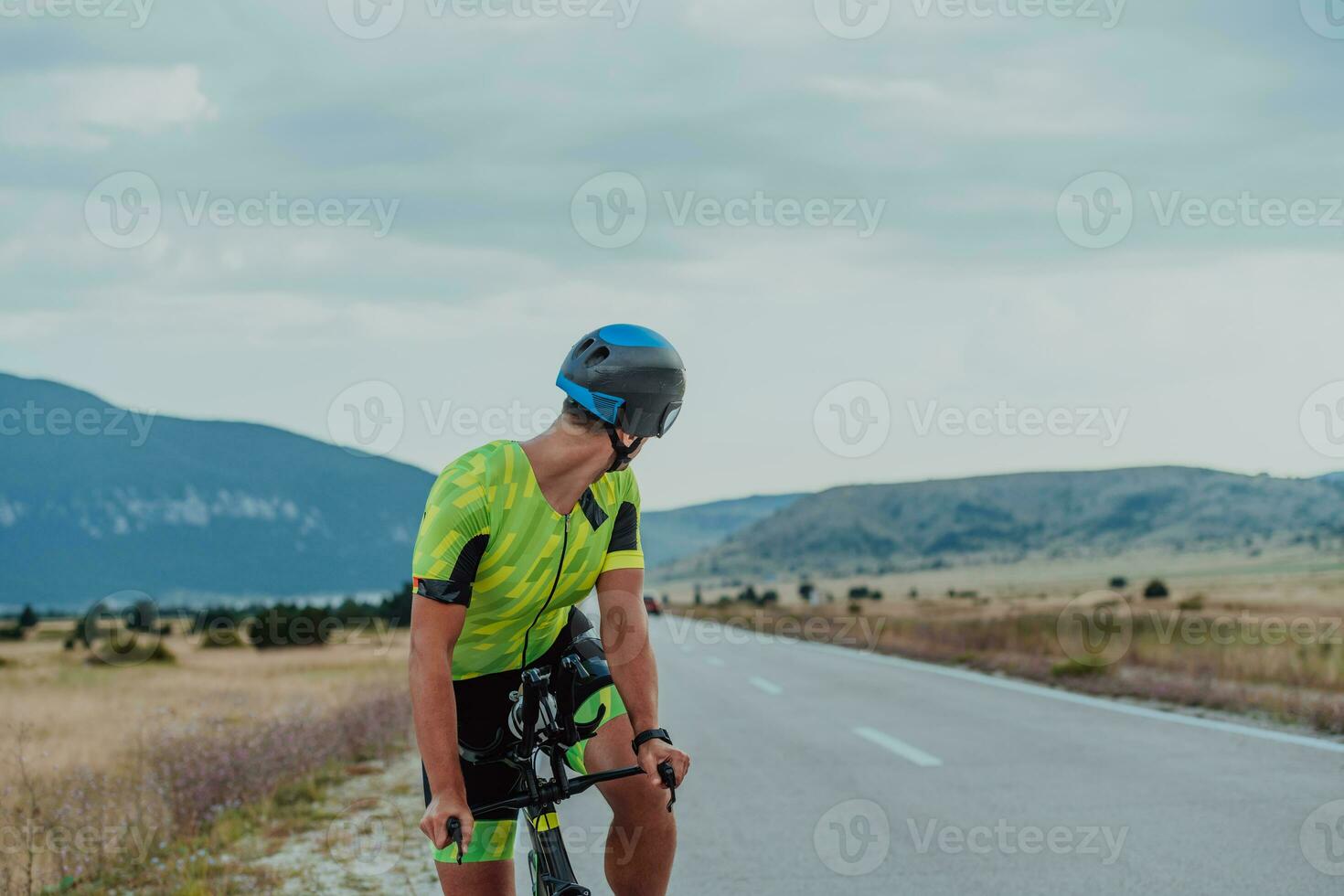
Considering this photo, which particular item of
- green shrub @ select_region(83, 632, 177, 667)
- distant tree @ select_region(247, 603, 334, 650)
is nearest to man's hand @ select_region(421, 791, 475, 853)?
green shrub @ select_region(83, 632, 177, 667)

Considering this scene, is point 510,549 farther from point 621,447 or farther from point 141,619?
point 141,619

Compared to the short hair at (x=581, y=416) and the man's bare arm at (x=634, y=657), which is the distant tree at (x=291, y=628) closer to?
the man's bare arm at (x=634, y=657)

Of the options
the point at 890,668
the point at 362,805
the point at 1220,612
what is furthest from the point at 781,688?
the point at 1220,612

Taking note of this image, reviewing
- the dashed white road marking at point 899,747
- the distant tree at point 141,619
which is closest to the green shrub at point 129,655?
the distant tree at point 141,619

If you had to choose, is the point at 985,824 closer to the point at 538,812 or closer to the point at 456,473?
the point at 538,812

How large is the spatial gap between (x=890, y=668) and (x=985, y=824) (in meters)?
13.6

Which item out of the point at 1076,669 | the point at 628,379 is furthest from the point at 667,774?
the point at 1076,669

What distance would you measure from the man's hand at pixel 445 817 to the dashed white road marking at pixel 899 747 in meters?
7.70

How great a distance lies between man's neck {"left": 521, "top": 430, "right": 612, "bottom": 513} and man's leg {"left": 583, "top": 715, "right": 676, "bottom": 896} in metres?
0.66

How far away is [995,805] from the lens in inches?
329

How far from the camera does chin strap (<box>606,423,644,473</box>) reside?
3.11 meters

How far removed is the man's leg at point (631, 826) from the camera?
11.0 feet

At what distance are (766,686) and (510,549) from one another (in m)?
15.6

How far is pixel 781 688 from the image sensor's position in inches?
699
